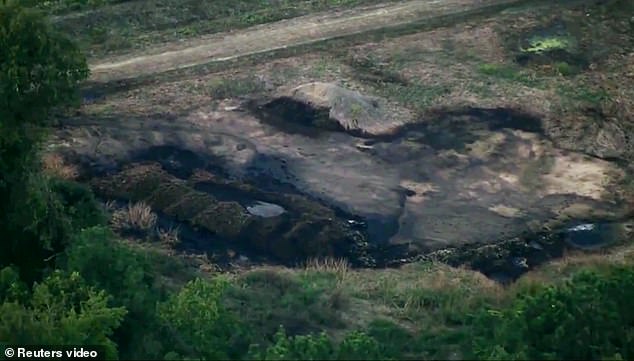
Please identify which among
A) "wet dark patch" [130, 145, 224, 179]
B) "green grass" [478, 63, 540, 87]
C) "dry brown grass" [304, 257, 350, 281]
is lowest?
"dry brown grass" [304, 257, 350, 281]

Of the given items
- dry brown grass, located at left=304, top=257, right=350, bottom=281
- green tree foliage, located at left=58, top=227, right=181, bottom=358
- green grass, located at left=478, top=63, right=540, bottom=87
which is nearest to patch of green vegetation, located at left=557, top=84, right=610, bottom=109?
green grass, located at left=478, top=63, right=540, bottom=87

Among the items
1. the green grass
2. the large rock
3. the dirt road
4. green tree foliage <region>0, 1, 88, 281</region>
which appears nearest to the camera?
green tree foliage <region>0, 1, 88, 281</region>

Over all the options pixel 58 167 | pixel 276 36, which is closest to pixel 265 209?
pixel 58 167

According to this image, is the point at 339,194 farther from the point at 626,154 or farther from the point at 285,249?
the point at 626,154

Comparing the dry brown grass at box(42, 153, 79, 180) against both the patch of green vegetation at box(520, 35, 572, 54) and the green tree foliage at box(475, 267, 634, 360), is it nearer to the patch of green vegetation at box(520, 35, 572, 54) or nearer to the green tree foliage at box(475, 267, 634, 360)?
the green tree foliage at box(475, 267, 634, 360)

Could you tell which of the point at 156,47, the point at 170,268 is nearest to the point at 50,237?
the point at 170,268
